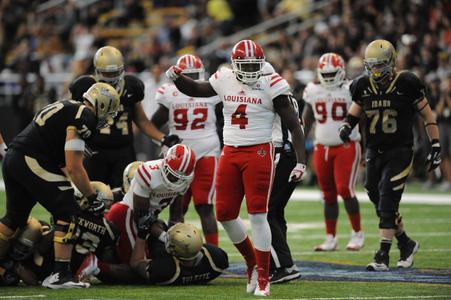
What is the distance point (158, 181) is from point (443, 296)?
236 centimetres

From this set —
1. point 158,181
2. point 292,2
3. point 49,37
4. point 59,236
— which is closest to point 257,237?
point 158,181

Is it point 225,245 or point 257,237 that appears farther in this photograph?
point 225,245

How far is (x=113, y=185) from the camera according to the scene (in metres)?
10.1

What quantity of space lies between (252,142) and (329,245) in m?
3.38

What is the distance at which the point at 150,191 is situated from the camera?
8305 mm

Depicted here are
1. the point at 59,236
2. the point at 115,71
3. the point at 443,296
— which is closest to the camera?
the point at 443,296

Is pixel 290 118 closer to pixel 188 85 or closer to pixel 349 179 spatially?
pixel 188 85

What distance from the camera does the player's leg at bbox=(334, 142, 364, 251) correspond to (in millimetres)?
11086

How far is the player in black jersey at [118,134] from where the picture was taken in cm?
987

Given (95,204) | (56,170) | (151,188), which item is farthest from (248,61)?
(56,170)

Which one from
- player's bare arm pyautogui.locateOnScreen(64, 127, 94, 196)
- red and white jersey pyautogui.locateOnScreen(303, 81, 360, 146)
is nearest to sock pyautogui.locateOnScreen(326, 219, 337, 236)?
red and white jersey pyautogui.locateOnScreen(303, 81, 360, 146)

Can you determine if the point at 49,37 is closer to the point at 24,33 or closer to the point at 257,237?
the point at 24,33

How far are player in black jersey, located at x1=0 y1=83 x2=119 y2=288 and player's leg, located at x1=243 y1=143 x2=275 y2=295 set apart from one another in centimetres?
119

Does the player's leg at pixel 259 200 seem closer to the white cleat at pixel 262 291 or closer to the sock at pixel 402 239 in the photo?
the white cleat at pixel 262 291
